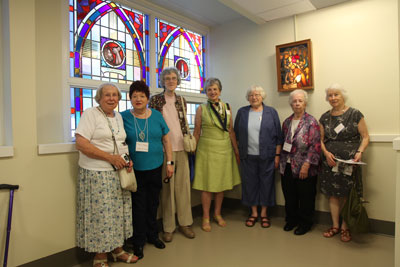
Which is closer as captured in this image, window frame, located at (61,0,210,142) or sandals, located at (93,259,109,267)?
sandals, located at (93,259,109,267)

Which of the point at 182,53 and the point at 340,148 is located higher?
the point at 182,53

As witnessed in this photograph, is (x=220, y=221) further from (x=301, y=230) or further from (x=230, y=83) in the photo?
(x=230, y=83)

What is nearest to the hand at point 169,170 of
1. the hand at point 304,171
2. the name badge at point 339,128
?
the hand at point 304,171

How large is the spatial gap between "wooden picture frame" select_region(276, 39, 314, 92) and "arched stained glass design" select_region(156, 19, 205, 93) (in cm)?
112

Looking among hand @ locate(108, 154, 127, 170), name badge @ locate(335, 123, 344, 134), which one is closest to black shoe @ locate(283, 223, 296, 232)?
name badge @ locate(335, 123, 344, 134)

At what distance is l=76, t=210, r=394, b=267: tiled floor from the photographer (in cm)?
216

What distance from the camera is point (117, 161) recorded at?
2023 millimetres

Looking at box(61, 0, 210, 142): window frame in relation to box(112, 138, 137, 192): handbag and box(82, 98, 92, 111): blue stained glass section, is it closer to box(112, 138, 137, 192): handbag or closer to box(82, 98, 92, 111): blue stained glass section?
box(82, 98, 92, 111): blue stained glass section

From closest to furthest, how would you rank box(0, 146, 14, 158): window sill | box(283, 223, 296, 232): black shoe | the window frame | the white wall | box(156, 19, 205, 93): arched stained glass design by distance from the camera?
box(0, 146, 14, 158): window sill, the window frame, the white wall, box(283, 223, 296, 232): black shoe, box(156, 19, 205, 93): arched stained glass design

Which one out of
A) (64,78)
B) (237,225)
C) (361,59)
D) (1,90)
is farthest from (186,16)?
(237,225)

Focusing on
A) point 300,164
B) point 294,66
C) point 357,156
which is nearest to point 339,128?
point 357,156

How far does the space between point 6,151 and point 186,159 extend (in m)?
1.44

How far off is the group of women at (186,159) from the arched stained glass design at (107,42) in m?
→ 0.49

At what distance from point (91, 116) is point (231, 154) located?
153 cm
